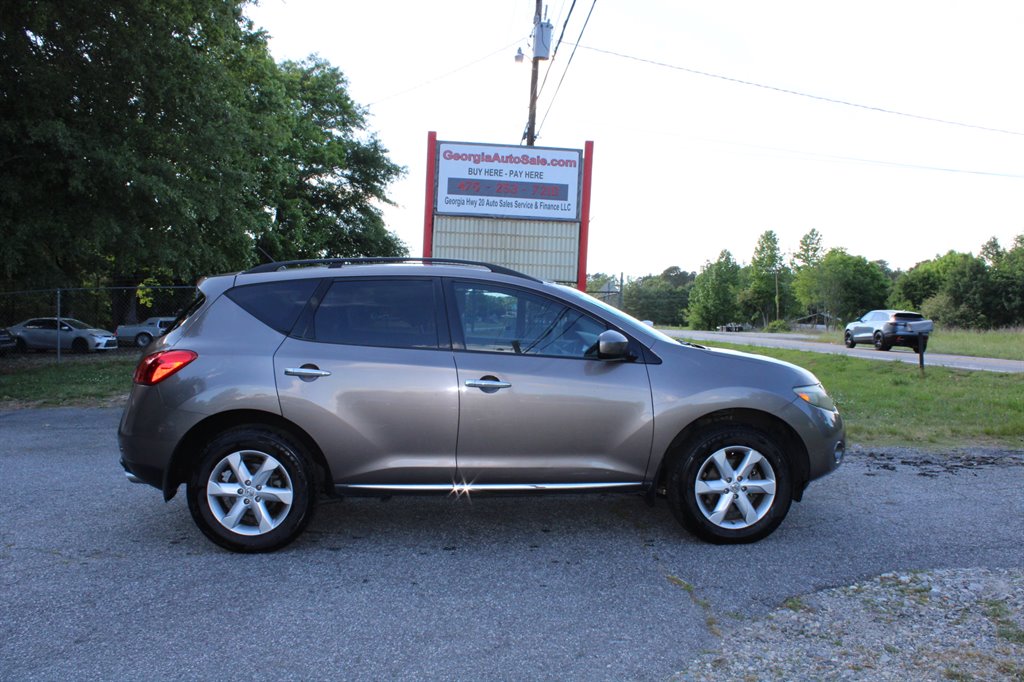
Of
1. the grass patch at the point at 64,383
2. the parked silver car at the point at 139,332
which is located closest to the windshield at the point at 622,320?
the grass patch at the point at 64,383

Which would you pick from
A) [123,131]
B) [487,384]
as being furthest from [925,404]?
[123,131]

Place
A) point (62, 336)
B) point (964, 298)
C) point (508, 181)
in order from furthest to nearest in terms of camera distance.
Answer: point (964, 298) < point (62, 336) < point (508, 181)

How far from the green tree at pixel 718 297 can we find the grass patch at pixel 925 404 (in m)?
→ 95.4

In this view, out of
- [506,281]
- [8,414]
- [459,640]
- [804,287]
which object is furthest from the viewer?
[804,287]

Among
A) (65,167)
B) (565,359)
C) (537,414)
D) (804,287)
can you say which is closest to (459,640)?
(537,414)

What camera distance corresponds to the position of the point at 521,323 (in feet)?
15.1

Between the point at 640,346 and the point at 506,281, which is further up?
the point at 506,281

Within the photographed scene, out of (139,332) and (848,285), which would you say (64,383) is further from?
(848,285)

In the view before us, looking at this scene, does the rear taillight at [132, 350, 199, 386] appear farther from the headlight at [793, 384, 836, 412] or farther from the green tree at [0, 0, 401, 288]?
the green tree at [0, 0, 401, 288]

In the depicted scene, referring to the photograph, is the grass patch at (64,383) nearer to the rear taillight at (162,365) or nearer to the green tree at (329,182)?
the rear taillight at (162,365)

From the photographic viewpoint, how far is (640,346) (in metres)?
4.57

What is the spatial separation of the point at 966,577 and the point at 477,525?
9.23 feet

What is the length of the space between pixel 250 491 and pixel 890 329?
28.7 meters

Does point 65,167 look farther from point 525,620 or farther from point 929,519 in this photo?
point 929,519
